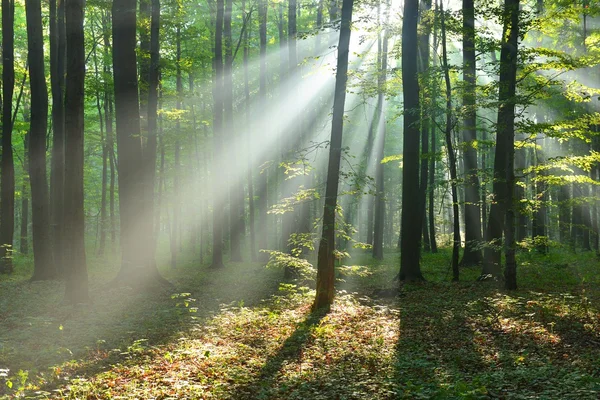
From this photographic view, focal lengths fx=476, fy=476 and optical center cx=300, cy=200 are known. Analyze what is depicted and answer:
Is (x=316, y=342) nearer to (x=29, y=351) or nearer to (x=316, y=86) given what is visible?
(x=29, y=351)

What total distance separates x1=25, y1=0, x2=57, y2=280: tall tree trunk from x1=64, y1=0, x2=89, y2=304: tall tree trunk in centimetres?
695

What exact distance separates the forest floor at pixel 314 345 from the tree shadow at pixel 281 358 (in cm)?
2

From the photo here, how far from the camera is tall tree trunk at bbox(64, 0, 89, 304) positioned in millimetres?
10695

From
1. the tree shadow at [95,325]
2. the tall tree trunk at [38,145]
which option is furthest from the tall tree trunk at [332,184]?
the tall tree trunk at [38,145]

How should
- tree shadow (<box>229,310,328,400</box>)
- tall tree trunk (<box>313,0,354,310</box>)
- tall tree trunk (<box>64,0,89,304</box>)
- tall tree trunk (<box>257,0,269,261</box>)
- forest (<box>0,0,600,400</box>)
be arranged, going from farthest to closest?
tall tree trunk (<box>257,0,269,261</box>) < tall tree trunk (<box>313,0,354,310</box>) < tall tree trunk (<box>64,0,89,304</box>) < forest (<box>0,0,600,400</box>) < tree shadow (<box>229,310,328,400</box>)

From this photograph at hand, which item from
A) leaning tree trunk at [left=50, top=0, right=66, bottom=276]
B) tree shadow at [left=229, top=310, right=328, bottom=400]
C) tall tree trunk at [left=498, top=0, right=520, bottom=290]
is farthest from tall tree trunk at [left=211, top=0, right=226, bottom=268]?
tall tree trunk at [left=498, top=0, right=520, bottom=290]

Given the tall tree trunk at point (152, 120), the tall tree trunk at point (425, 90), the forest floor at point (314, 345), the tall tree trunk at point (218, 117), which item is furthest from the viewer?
the tall tree trunk at point (218, 117)

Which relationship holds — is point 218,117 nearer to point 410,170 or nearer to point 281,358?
point 410,170

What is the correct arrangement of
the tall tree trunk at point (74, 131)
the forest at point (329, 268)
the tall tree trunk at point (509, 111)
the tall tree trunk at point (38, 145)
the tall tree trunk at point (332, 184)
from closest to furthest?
the forest at point (329, 268)
the tall tree trunk at point (74, 131)
the tall tree trunk at point (332, 184)
the tall tree trunk at point (509, 111)
the tall tree trunk at point (38, 145)

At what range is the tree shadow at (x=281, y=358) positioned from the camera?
6.25m

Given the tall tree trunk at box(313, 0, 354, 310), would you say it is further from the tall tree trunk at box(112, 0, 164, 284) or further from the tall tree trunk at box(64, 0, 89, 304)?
the tall tree trunk at box(112, 0, 164, 284)

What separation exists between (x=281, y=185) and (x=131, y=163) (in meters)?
15.2

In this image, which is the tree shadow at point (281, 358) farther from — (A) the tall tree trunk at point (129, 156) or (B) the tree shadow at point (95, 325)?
(A) the tall tree trunk at point (129, 156)

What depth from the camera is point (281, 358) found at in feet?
25.8
